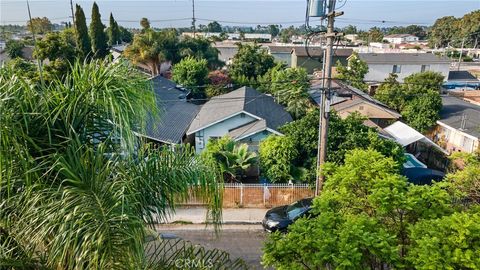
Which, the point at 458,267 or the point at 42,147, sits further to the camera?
the point at 458,267

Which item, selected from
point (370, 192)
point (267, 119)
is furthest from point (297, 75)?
point (370, 192)

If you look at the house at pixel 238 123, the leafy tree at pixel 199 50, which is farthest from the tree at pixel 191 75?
the house at pixel 238 123

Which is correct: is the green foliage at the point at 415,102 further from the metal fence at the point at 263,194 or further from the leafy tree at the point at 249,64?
the leafy tree at the point at 249,64

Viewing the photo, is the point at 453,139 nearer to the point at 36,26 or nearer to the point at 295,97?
the point at 295,97

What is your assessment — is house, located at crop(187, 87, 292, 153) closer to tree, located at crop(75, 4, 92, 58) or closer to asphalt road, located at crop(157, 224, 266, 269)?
asphalt road, located at crop(157, 224, 266, 269)

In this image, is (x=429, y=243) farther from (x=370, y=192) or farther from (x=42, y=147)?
(x=42, y=147)

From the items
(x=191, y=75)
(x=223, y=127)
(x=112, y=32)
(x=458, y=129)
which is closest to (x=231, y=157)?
(x=223, y=127)

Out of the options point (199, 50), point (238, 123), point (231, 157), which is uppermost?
point (199, 50)
